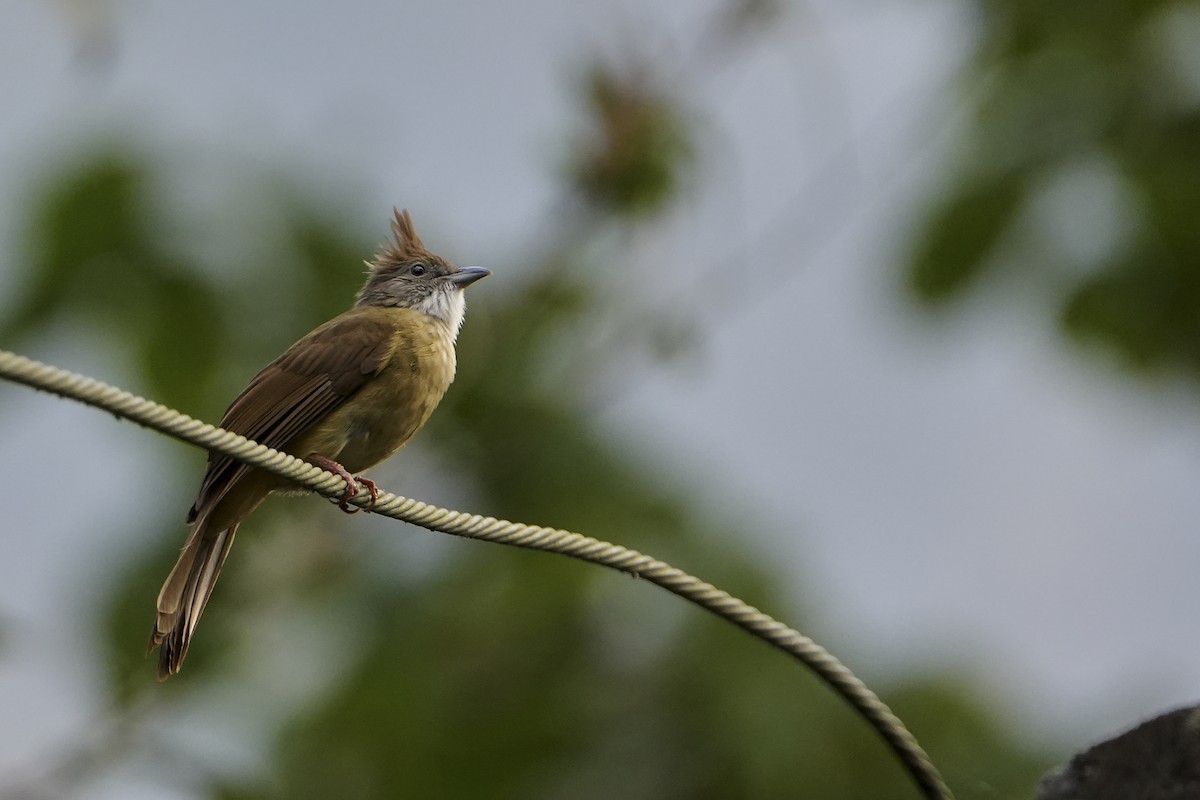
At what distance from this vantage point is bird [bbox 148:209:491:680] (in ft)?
15.9

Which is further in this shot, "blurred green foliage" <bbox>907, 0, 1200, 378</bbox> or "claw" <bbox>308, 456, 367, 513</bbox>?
"blurred green foliage" <bbox>907, 0, 1200, 378</bbox>

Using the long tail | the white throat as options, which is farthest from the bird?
the white throat

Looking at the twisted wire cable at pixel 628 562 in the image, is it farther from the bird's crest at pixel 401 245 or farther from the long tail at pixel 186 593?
the bird's crest at pixel 401 245

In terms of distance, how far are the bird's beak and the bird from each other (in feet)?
1.81

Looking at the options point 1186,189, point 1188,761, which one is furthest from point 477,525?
point 1186,189

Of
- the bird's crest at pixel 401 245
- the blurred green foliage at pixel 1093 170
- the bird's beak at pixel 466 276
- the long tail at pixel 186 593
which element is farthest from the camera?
the blurred green foliage at pixel 1093 170

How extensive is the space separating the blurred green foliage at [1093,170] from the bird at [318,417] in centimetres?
268

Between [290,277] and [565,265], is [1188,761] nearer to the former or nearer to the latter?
[565,265]

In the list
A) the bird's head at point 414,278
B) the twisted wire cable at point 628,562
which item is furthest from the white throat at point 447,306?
the twisted wire cable at point 628,562

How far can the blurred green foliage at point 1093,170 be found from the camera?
7230 mm

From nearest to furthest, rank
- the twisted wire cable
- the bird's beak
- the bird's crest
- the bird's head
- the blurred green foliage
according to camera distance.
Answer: the twisted wire cable, the bird's head, the bird's beak, the bird's crest, the blurred green foliage

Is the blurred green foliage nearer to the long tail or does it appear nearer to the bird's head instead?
the bird's head

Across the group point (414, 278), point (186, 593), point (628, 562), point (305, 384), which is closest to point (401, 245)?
point (414, 278)

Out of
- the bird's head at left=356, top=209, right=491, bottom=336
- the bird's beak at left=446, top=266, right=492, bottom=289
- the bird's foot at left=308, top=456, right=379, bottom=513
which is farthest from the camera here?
the bird's beak at left=446, top=266, right=492, bottom=289
